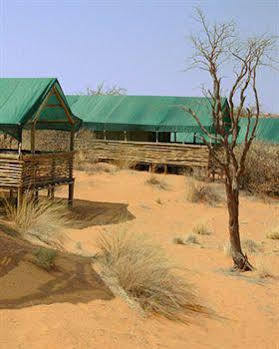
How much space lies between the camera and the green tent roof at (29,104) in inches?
530

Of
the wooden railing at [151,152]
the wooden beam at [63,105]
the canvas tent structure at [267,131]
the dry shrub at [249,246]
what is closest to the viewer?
the dry shrub at [249,246]

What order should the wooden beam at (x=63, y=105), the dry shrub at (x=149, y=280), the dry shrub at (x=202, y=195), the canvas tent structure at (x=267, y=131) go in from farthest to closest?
the canvas tent structure at (x=267, y=131), the dry shrub at (x=202, y=195), the wooden beam at (x=63, y=105), the dry shrub at (x=149, y=280)

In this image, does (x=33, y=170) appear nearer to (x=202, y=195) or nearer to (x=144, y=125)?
(x=202, y=195)

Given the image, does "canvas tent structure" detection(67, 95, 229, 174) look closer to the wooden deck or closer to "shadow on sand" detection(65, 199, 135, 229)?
"shadow on sand" detection(65, 199, 135, 229)

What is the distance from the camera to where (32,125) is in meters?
13.8

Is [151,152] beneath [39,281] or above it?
above

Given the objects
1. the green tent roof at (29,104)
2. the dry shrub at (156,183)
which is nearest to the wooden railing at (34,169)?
the green tent roof at (29,104)

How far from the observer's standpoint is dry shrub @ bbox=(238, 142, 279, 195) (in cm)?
2023

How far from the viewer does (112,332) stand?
5.06 meters

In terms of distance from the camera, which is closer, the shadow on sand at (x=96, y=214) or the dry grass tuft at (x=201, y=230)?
the dry grass tuft at (x=201, y=230)

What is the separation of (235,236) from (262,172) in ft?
36.1

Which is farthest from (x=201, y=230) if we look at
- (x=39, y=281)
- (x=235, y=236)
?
(x=39, y=281)

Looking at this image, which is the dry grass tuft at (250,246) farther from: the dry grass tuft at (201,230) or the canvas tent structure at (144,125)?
the canvas tent structure at (144,125)

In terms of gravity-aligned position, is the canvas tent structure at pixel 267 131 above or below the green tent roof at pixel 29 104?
below
